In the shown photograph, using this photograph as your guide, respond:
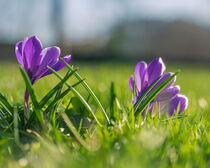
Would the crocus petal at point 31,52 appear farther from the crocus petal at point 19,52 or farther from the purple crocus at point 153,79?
the purple crocus at point 153,79

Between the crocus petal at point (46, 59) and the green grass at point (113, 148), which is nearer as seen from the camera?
the green grass at point (113, 148)

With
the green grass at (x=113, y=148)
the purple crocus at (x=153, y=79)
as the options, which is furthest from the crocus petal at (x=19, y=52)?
the purple crocus at (x=153, y=79)

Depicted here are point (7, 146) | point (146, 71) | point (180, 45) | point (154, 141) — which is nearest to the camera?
point (154, 141)

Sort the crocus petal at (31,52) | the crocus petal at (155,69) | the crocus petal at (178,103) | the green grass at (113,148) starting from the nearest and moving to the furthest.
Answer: the green grass at (113,148) < the crocus petal at (31,52) < the crocus petal at (155,69) < the crocus petal at (178,103)

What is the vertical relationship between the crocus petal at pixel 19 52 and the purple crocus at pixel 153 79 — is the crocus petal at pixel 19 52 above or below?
Answer: above

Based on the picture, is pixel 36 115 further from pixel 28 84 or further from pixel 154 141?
pixel 154 141

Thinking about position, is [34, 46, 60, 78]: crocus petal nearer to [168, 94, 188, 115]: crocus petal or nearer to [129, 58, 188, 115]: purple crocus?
[129, 58, 188, 115]: purple crocus

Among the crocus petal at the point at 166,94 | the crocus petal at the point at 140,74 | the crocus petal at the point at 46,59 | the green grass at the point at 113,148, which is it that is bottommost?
the green grass at the point at 113,148

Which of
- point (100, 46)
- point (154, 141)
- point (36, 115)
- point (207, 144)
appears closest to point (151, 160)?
point (154, 141)

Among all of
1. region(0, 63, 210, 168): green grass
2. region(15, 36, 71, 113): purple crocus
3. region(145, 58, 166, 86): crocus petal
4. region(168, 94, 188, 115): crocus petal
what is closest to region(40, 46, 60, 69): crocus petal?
region(15, 36, 71, 113): purple crocus
